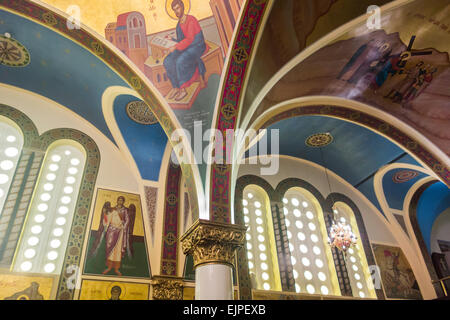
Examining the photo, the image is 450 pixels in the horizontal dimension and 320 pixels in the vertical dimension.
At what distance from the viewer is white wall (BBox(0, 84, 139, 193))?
809 centimetres

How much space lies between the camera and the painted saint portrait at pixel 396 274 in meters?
10.5

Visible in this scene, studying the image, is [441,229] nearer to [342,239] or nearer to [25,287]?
[342,239]

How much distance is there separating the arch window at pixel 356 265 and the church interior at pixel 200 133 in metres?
0.07

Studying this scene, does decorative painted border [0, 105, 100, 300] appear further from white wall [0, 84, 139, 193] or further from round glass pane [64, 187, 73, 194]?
round glass pane [64, 187, 73, 194]

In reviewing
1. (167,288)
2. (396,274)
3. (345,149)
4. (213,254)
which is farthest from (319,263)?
(213,254)

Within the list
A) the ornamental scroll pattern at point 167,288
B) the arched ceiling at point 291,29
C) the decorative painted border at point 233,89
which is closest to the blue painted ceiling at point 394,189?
the arched ceiling at point 291,29

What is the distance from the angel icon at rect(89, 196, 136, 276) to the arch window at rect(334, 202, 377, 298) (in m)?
6.25

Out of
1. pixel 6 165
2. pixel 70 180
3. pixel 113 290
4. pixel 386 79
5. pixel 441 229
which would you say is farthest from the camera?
pixel 441 229

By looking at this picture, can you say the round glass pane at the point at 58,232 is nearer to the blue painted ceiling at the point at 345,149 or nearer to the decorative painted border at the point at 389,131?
the blue painted ceiling at the point at 345,149

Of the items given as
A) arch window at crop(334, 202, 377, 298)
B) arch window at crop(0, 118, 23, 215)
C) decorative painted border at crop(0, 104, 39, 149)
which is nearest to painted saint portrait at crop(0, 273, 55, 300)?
arch window at crop(0, 118, 23, 215)

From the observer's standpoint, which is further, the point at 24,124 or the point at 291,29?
the point at 24,124

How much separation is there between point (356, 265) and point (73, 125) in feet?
29.6

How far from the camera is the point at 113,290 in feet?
22.8

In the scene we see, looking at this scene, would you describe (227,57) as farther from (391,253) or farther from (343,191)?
(391,253)
